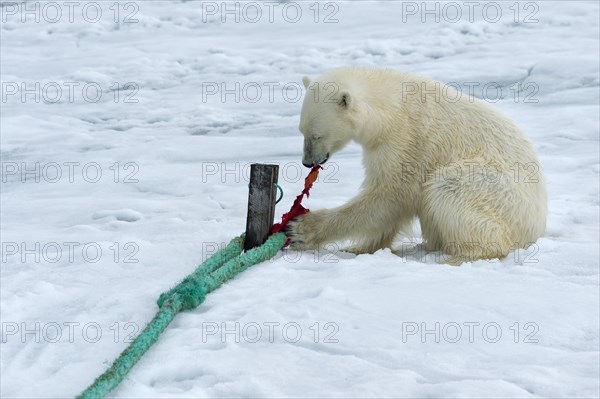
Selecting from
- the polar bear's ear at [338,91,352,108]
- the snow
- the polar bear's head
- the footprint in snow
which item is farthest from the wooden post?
the footprint in snow

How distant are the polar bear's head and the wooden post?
0.32 metres

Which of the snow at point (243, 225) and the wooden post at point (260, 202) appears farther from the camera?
the wooden post at point (260, 202)

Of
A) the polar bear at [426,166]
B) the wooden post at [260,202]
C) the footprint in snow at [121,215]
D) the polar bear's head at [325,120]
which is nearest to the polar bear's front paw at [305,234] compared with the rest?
the polar bear at [426,166]

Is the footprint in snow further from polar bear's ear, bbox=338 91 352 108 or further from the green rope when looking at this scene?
polar bear's ear, bbox=338 91 352 108

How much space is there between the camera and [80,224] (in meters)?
5.05

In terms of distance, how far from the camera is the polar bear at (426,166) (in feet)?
13.0

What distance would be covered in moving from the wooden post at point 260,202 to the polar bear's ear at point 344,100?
20.5 inches

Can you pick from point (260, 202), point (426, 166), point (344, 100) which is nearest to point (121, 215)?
point (260, 202)

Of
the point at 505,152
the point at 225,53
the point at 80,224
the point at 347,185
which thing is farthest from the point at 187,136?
the point at 505,152

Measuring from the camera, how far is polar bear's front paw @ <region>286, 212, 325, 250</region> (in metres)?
4.22

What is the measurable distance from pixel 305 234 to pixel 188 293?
116cm

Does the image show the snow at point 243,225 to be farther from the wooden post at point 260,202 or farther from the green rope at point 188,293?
the wooden post at point 260,202

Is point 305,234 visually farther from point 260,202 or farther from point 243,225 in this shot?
point 243,225

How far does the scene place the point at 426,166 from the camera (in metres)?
4.13
